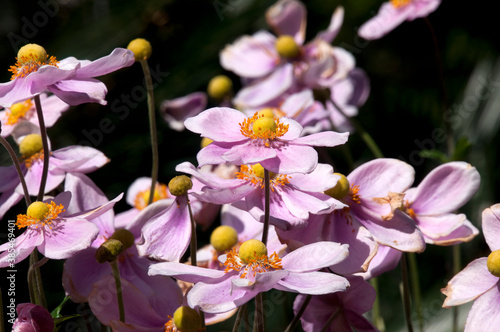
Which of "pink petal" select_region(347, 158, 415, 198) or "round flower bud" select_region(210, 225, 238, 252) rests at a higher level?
"pink petal" select_region(347, 158, 415, 198)

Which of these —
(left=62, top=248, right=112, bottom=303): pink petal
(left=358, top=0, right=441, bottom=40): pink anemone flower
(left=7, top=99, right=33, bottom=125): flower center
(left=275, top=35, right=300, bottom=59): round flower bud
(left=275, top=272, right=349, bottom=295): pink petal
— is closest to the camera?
(left=275, top=272, right=349, bottom=295): pink petal

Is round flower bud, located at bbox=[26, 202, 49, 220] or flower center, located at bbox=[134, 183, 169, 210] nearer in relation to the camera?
round flower bud, located at bbox=[26, 202, 49, 220]

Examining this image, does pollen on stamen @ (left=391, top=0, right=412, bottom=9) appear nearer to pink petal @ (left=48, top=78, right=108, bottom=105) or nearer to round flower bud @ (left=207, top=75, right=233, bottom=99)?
round flower bud @ (left=207, top=75, right=233, bottom=99)

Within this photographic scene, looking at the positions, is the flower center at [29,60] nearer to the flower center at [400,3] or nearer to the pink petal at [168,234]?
the pink petal at [168,234]

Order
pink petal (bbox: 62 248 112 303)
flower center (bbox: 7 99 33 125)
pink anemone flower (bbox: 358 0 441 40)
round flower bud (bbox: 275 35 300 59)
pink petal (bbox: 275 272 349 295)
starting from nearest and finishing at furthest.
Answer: pink petal (bbox: 275 272 349 295), pink petal (bbox: 62 248 112 303), flower center (bbox: 7 99 33 125), pink anemone flower (bbox: 358 0 441 40), round flower bud (bbox: 275 35 300 59)

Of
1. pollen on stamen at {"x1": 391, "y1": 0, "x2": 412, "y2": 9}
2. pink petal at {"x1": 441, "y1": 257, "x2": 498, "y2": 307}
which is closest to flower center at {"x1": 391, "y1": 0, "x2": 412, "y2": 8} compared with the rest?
pollen on stamen at {"x1": 391, "y1": 0, "x2": 412, "y2": 9}

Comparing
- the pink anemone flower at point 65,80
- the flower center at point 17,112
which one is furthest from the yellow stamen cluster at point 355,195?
the flower center at point 17,112

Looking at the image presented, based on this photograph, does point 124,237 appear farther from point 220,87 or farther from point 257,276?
point 220,87
